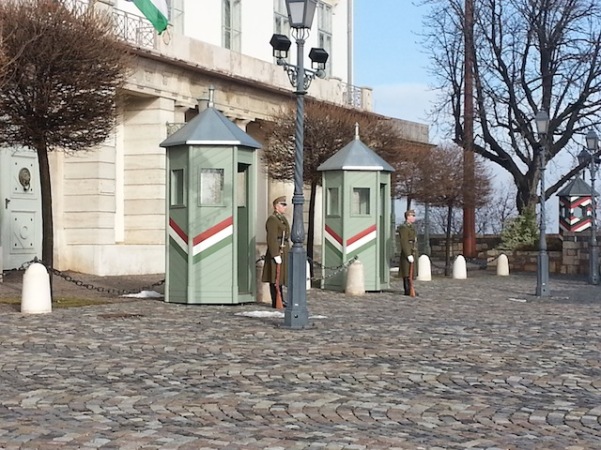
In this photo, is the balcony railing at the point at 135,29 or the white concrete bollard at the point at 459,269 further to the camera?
the white concrete bollard at the point at 459,269

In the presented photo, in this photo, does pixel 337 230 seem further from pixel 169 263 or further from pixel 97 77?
pixel 97 77

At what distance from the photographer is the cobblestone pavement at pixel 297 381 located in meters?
6.87

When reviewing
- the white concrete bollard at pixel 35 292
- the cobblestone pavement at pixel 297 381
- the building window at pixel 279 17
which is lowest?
the cobblestone pavement at pixel 297 381

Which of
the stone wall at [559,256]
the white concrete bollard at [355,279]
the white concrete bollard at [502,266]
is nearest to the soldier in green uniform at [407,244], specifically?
the white concrete bollard at [355,279]

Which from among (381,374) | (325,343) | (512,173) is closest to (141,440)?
(381,374)

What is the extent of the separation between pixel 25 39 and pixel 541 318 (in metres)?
8.81

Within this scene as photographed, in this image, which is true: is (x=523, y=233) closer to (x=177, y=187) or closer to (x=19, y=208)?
(x=19, y=208)

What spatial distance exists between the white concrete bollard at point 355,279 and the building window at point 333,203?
1691 mm

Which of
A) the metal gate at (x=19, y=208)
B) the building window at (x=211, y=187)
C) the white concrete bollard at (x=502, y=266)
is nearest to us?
the building window at (x=211, y=187)

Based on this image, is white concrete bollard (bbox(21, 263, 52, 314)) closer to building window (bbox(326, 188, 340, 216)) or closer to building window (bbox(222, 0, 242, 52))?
building window (bbox(326, 188, 340, 216))

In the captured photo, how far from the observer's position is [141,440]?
260 inches

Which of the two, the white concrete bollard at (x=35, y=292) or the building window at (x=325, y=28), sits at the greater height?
the building window at (x=325, y=28)

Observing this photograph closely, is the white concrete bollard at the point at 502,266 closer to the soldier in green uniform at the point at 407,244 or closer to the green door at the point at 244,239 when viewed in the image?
the soldier in green uniform at the point at 407,244

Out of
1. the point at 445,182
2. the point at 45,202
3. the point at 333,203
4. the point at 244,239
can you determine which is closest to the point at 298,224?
the point at 244,239
